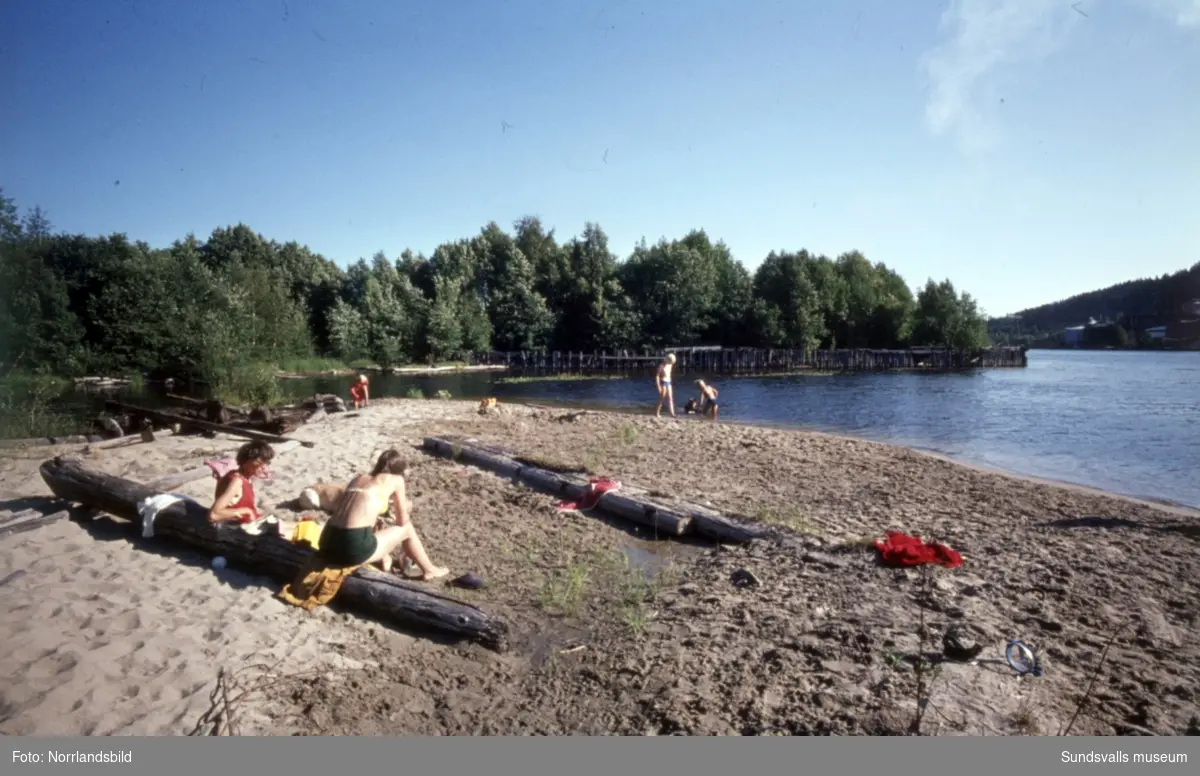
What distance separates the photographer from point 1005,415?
2305 cm

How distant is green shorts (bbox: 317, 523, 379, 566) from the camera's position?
528cm

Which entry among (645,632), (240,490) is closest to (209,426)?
(240,490)

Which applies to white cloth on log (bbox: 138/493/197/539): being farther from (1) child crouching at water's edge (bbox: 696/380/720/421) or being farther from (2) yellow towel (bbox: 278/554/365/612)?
(1) child crouching at water's edge (bbox: 696/380/720/421)

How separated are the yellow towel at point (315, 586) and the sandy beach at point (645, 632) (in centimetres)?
11

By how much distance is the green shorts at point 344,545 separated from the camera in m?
5.28

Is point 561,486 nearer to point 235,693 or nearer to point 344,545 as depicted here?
point 344,545

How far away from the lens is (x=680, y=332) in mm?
62312

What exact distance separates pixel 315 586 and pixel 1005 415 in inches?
987

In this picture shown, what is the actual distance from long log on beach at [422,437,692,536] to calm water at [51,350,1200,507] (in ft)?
30.2

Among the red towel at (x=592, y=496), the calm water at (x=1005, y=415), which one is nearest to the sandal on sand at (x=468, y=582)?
the red towel at (x=592, y=496)

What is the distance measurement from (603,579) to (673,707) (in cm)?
251

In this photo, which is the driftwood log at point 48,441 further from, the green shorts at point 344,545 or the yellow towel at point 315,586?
the green shorts at point 344,545

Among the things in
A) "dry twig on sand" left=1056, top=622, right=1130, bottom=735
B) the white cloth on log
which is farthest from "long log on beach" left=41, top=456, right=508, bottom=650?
"dry twig on sand" left=1056, top=622, right=1130, bottom=735

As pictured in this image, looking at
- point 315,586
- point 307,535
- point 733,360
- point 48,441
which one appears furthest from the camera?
point 733,360
